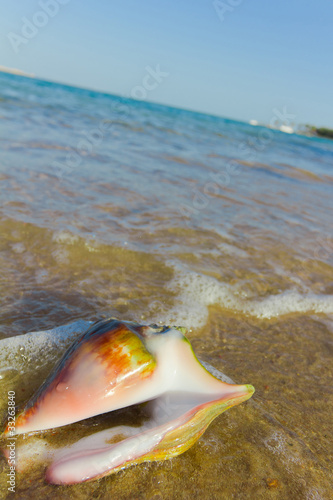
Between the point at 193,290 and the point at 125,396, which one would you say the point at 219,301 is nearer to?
the point at 193,290

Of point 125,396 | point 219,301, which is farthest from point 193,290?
point 125,396

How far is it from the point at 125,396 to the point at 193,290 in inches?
55.2

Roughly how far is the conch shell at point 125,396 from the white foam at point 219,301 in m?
0.91

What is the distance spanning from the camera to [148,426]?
4.05 feet

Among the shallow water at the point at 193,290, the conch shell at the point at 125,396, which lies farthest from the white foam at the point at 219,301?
the conch shell at the point at 125,396

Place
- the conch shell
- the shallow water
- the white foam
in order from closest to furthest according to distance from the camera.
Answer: the conch shell, the shallow water, the white foam

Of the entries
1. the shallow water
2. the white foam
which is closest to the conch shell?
the shallow water

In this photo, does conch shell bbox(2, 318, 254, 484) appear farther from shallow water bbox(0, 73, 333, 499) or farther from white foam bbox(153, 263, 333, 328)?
white foam bbox(153, 263, 333, 328)

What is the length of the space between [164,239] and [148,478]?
2.25 metres

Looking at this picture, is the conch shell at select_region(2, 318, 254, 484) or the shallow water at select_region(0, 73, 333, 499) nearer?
the conch shell at select_region(2, 318, 254, 484)

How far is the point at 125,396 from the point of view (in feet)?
3.90

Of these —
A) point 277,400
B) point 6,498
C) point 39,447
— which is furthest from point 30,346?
point 277,400

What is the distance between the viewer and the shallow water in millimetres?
1273

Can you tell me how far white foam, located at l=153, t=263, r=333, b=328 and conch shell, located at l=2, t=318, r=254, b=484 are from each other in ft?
2.98
